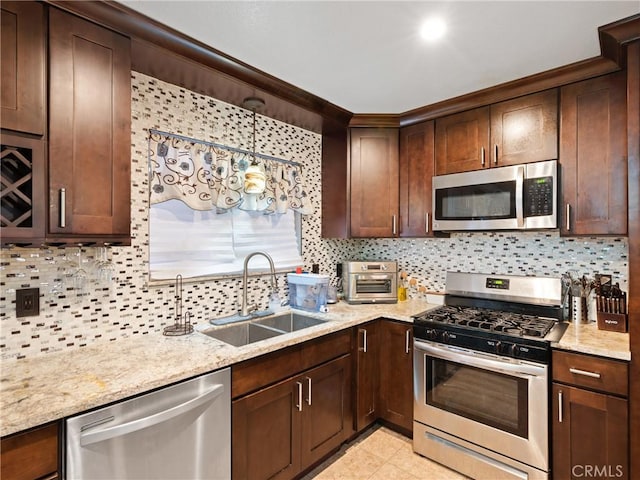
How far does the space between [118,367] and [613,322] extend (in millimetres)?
2594

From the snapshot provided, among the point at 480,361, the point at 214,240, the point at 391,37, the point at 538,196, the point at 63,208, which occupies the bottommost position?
the point at 480,361

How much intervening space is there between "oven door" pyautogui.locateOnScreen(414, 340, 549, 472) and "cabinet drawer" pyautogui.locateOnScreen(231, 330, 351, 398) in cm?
57

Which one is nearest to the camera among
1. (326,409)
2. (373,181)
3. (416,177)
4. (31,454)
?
(31,454)

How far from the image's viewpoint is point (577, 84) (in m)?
2.09

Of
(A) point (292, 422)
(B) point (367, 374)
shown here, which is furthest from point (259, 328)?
(B) point (367, 374)

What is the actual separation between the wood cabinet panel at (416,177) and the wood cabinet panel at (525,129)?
0.47m

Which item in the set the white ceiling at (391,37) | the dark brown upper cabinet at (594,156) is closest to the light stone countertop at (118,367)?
the dark brown upper cabinet at (594,156)

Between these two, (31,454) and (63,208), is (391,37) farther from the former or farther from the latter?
(31,454)

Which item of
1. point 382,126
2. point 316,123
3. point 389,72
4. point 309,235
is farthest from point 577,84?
point 309,235

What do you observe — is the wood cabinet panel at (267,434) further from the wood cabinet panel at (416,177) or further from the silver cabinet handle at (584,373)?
the wood cabinet panel at (416,177)

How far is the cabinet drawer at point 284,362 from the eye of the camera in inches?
66.3

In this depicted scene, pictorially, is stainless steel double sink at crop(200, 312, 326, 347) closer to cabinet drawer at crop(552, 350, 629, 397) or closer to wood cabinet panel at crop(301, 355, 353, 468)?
wood cabinet panel at crop(301, 355, 353, 468)

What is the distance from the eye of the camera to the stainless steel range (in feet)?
6.27

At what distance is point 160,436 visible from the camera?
1.40m
